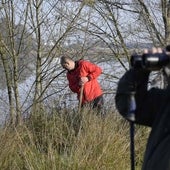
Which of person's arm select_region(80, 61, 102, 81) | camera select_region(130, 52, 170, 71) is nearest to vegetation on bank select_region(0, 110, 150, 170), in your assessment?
person's arm select_region(80, 61, 102, 81)

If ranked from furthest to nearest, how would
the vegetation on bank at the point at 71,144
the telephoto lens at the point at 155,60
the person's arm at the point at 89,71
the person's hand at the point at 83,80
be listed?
the person's arm at the point at 89,71 → the person's hand at the point at 83,80 → the vegetation on bank at the point at 71,144 → the telephoto lens at the point at 155,60

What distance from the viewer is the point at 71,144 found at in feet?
19.1

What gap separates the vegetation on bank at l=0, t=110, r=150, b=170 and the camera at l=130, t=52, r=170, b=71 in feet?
10.5

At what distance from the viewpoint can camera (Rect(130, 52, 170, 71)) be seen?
219 centimetres

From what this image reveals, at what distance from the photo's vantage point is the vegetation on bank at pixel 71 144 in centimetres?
545

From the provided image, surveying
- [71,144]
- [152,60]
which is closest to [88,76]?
[71,144]

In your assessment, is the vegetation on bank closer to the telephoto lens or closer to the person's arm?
the person's arm

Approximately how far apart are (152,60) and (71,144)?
12.2 feet

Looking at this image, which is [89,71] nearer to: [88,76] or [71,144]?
[88,76]

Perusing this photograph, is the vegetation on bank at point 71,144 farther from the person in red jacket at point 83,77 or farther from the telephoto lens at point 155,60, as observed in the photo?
the telephoto lens at point 155,60

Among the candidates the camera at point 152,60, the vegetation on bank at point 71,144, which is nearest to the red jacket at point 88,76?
the vegetation on bank at point 71,144

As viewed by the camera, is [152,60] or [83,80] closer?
[152,60]

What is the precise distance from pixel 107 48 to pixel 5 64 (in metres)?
4.72

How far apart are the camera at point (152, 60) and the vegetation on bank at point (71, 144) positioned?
3203mm
